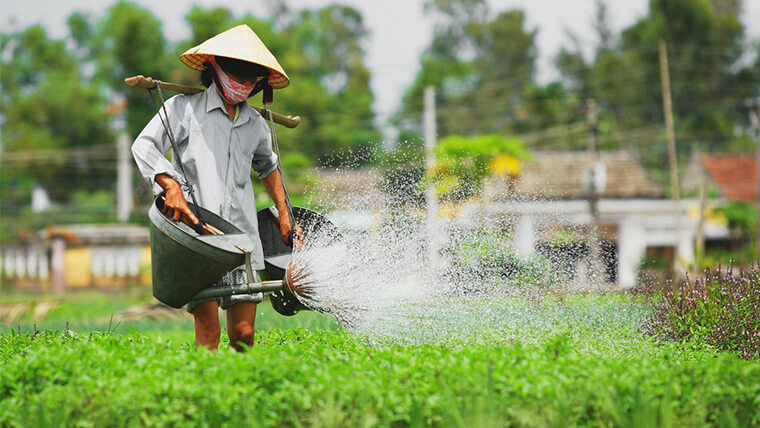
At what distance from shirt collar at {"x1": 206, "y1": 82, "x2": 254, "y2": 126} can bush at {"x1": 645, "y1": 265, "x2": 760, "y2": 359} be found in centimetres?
297

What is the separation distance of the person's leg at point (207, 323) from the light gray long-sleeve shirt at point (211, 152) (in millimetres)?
361

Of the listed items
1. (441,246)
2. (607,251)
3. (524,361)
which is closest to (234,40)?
(441,246)

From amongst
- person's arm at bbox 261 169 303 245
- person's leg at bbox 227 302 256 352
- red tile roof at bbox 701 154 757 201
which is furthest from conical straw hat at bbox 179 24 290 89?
red tile roof at bbox 701 154 757 201

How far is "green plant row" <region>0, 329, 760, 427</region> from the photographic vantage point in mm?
3402

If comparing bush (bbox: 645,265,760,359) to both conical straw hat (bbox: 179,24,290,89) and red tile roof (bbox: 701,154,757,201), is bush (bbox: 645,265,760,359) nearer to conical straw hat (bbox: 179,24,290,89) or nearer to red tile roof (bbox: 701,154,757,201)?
conical straw hat (bbox: 179,24,290,89)

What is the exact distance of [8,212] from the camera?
3831 centimetres

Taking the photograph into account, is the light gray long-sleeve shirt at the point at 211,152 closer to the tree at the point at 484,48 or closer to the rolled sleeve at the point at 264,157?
the rolled sleeve at the point at 264,157

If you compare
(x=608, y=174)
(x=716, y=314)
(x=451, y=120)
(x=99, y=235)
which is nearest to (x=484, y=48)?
(x=451, y=120)

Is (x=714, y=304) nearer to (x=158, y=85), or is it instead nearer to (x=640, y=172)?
(x=158, y=85)

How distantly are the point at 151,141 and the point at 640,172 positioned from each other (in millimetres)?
31019

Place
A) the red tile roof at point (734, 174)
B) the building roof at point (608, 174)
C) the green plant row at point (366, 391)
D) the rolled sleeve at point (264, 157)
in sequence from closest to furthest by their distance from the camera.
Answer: the green plant row at point (366, 391)
the rolled sleeve at point (264, 157)
the building roof at point (608, 174)
the red tile roof at point (734, 174)

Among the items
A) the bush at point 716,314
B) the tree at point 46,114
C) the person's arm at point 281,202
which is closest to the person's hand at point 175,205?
the person's arm at point 281,202

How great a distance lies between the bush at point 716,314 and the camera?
16.7ft

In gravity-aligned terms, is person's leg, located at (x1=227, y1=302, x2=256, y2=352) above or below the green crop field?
above
